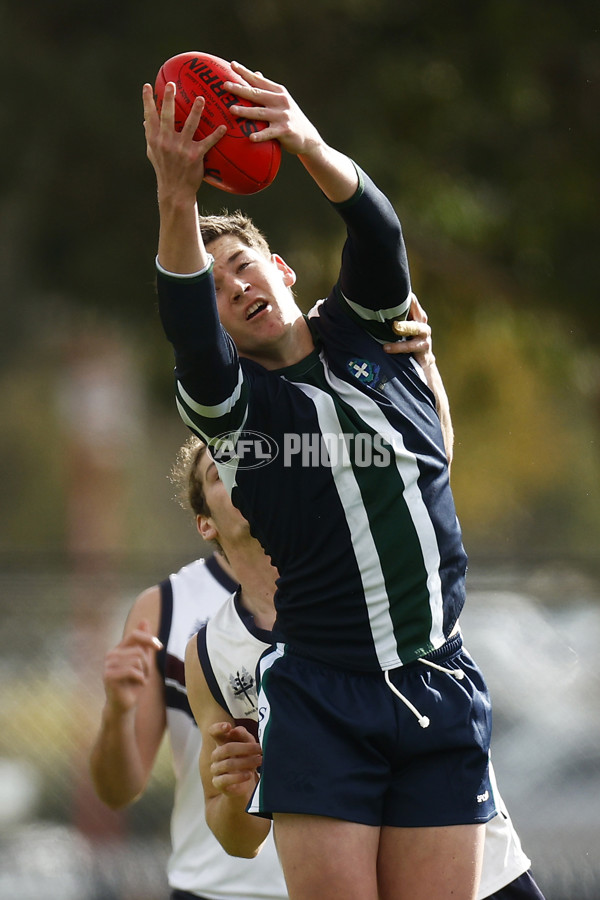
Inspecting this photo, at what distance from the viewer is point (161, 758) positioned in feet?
18.2

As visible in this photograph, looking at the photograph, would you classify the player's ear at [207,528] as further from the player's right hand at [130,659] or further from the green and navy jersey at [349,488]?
the green and navy jersey at [349,488]

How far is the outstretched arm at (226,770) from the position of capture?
214cm

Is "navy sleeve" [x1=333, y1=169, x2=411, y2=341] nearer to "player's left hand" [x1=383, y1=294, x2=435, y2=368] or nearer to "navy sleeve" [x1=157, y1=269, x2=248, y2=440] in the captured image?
"player's left hand" [x1=383, y1=294, x2=435, y2=368]

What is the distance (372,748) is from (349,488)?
1.50 feet

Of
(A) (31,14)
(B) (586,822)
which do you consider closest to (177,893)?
(B) (586,822)

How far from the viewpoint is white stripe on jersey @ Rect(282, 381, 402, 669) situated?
6.37ft

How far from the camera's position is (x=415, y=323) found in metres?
2.18

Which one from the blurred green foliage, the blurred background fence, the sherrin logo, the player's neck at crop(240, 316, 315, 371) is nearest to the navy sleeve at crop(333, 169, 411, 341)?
the player's neck at crop(240, 316, 315, 371)

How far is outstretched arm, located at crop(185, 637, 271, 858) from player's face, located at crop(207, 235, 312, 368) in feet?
2.45

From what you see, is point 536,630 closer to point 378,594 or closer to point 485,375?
point 378,594

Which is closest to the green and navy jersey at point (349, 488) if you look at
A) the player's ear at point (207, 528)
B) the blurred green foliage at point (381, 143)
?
the player's ear at point (207, 528)

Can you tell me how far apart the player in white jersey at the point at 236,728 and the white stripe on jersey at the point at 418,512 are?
0.38 meters

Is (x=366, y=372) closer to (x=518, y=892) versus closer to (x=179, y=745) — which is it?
(x=518, y=892)

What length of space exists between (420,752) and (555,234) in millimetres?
5736
